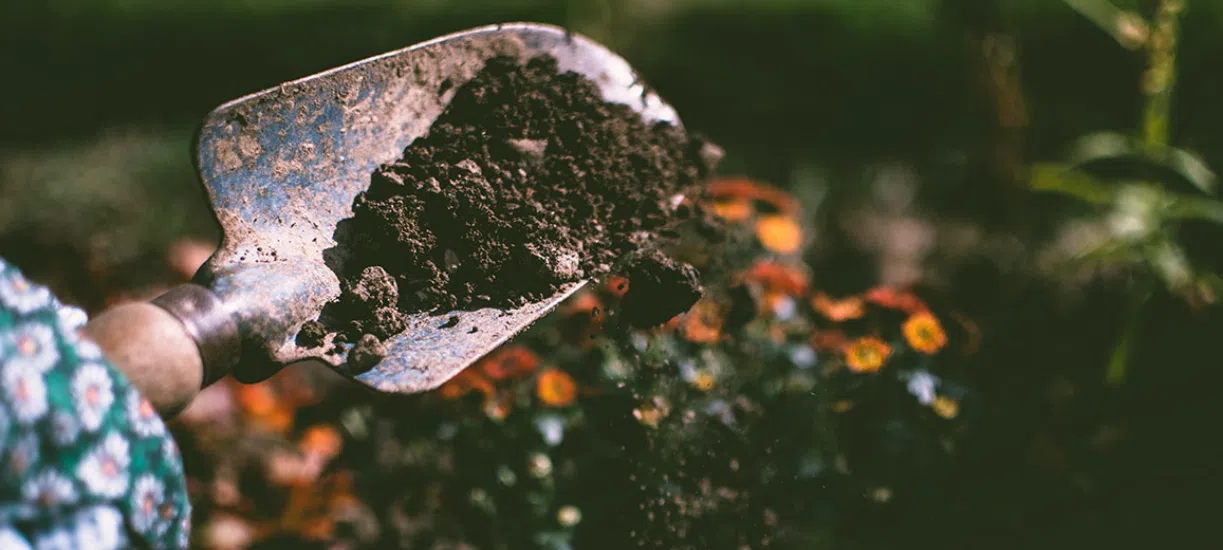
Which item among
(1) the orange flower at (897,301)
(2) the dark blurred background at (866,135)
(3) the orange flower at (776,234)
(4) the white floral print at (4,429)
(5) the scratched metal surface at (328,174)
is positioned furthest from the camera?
(2) the dark blurred background at (866,135)

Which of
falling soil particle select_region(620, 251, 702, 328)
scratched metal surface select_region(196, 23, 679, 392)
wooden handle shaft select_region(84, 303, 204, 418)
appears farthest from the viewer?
falling soil particle select_region(620, 251, 702, 328)

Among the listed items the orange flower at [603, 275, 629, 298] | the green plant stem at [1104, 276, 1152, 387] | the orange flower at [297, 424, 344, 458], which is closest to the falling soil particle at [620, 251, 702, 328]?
the orange flower at [603, 275, 629, 298]

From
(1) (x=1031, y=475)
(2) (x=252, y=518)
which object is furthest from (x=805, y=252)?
(2) (x=252, y=518)

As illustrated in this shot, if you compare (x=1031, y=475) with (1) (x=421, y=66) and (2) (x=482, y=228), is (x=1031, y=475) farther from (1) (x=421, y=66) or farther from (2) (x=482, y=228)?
(1) (x=421, y=66)

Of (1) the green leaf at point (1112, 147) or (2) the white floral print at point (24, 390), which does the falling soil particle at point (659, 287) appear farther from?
(1) the green leaf at point (1112, 147)

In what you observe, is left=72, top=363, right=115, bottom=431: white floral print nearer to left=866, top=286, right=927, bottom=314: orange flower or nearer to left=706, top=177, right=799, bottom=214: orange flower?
left=706, top=177, right=799, bottom=214: orange flower

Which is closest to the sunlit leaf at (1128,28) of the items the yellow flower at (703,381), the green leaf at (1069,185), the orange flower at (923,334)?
the green leaf at (1069,185)

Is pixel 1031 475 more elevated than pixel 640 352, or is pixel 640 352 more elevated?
pixel 640 352
